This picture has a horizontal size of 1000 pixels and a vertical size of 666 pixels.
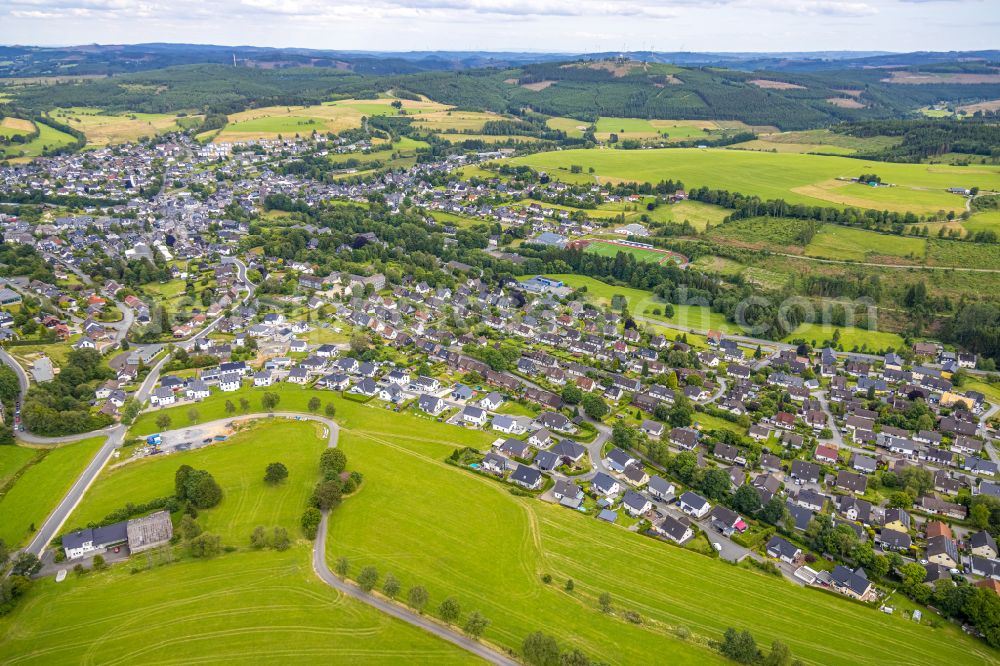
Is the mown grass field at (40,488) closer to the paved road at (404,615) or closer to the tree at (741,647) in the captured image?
the paved road at (404,615)

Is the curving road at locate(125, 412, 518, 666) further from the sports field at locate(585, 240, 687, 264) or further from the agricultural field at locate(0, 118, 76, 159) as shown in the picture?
the agricultural field at locate(0, 118, 76, 159)

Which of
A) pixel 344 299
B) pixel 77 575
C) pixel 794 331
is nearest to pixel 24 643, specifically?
pixel 77 575

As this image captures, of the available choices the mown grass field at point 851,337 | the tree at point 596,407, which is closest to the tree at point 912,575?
the tree at point 596,407

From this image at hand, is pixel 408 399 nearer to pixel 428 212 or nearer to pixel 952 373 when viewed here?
pixel 952 373

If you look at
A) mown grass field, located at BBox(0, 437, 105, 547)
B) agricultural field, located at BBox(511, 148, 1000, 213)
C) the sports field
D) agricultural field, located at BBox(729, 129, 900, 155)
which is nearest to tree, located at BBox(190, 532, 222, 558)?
mown grass field, located at BBox(0, 437, 105, 547)

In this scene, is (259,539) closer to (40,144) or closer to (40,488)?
(40,488)

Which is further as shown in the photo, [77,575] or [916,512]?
[916,512]

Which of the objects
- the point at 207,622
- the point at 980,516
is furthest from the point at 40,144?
the point at 980,516
